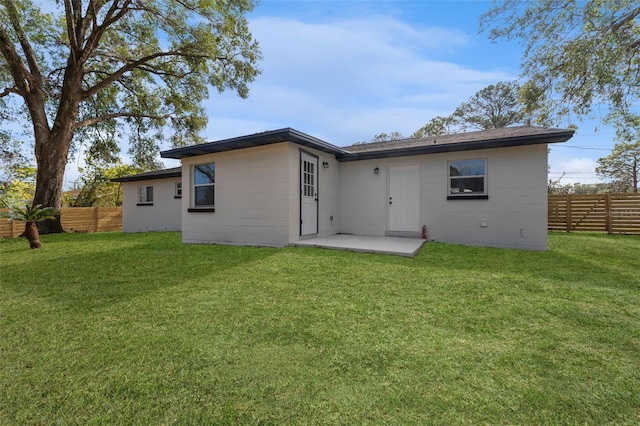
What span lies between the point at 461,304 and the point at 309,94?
9815mm

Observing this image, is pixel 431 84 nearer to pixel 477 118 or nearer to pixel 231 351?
pixel 231 351

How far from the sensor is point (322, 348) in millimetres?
2039

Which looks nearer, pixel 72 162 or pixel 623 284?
pixel 623 284

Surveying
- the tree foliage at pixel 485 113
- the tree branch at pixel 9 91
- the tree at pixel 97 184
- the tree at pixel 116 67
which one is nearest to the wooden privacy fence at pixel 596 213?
the tree foliage at pixel 485 113

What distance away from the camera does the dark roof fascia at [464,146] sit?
19.8 ft

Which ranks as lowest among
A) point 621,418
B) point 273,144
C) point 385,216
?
point 621,418

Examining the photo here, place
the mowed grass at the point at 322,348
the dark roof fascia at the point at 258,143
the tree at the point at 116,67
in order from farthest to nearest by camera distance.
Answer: the tree at the point at 116,67 → the dark roof fascia at the point at 258,143 → the mowed grass at the point at 322,348

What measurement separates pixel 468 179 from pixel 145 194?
13.5 meters

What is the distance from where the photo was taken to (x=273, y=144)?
6.73 m

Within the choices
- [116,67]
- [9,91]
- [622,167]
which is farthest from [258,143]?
[622,167]

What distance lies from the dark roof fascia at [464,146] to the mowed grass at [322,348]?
3218 millimetres

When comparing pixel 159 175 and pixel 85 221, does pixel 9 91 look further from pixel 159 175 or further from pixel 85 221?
pixel 85 221

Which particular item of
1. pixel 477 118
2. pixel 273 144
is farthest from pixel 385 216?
pixel 477 118

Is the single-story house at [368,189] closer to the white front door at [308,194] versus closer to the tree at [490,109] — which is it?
the white front door at [308,194]
